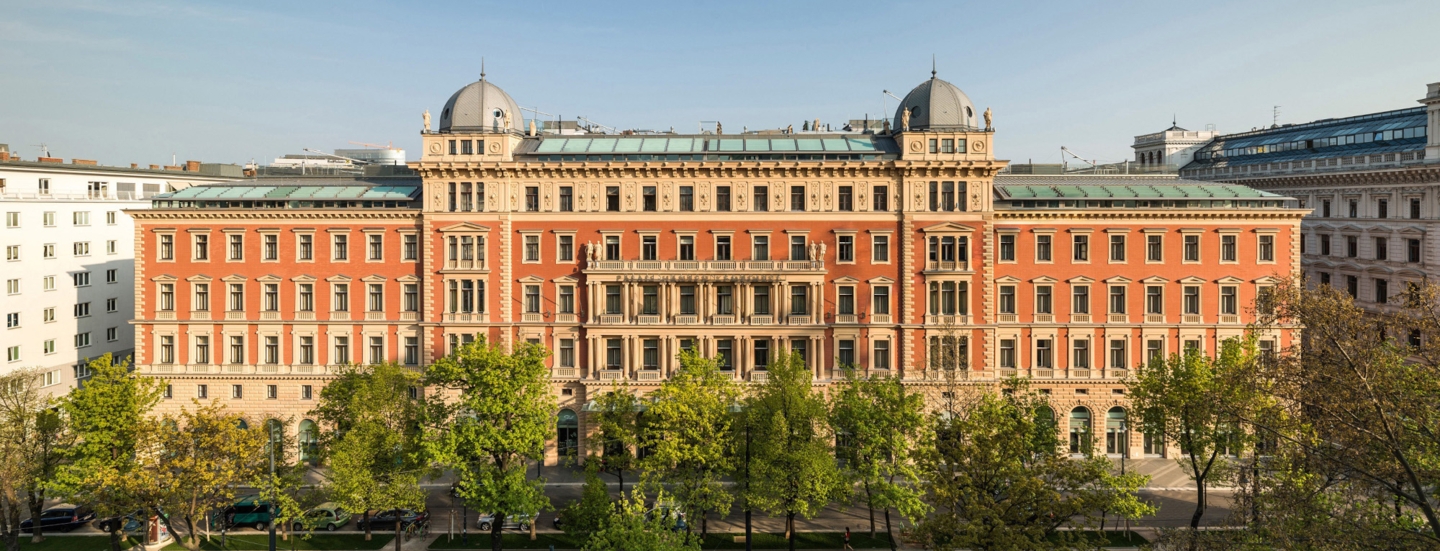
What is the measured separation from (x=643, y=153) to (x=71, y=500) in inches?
1537

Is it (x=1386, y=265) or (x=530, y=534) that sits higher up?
(x=1386, y=265)

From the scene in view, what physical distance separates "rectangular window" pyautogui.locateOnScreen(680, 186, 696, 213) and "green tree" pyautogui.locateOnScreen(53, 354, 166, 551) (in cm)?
3414

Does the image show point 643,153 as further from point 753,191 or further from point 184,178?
point 184,178

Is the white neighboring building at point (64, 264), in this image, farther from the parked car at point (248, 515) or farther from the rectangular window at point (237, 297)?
the parked car at point (248, 515)

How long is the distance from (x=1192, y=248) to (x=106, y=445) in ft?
221

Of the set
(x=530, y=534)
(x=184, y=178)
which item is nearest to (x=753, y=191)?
(x=530, y=534)

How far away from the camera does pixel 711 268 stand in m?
68.8

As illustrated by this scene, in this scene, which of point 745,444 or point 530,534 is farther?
point 530,534

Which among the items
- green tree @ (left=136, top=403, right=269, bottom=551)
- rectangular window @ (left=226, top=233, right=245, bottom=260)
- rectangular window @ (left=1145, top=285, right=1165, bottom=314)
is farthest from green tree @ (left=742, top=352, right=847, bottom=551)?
rectangular window @ (left=226, top=233, right=245, bottom=260)

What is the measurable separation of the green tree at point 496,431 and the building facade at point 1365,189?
55.5 m

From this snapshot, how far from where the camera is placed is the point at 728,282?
68.7 metres

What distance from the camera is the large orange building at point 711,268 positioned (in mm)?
68875

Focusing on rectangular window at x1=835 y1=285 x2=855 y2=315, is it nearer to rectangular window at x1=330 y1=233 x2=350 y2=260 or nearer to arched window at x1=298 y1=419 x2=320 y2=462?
arched window at x1=298 y1=419 x2=320 y2=462

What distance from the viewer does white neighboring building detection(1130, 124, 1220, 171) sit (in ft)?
389
